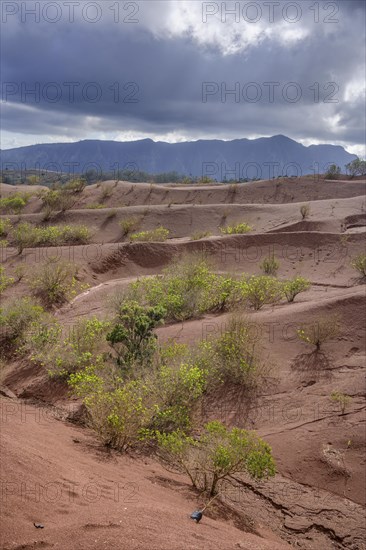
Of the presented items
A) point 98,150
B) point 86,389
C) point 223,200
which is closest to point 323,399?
point 86,389

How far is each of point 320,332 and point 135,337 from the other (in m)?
3.97

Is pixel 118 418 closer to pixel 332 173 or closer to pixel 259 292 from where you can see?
pixel 259 292

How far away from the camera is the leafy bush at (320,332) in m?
9.65

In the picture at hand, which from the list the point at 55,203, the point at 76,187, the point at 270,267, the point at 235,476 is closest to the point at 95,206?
the point at 55,203

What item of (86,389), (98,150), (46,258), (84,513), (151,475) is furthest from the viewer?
(98,150)

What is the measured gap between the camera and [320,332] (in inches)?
379

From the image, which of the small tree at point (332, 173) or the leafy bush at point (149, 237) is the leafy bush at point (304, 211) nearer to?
the leafy bush at point (149, 237)

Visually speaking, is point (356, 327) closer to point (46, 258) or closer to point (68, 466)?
point (68, 466)

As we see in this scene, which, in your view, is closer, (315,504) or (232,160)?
(315,504)

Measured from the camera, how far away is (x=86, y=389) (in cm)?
764

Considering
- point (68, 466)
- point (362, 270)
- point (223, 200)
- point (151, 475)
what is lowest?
point (151, 475)

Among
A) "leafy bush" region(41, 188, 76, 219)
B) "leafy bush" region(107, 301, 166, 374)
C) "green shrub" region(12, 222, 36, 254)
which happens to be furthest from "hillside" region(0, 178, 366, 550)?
"leafy bush" region(41, 188, 76, 219)

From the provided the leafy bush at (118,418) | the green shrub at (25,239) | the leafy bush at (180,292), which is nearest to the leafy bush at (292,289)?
the leafy bush at (180,292)

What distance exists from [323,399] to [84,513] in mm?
5245
